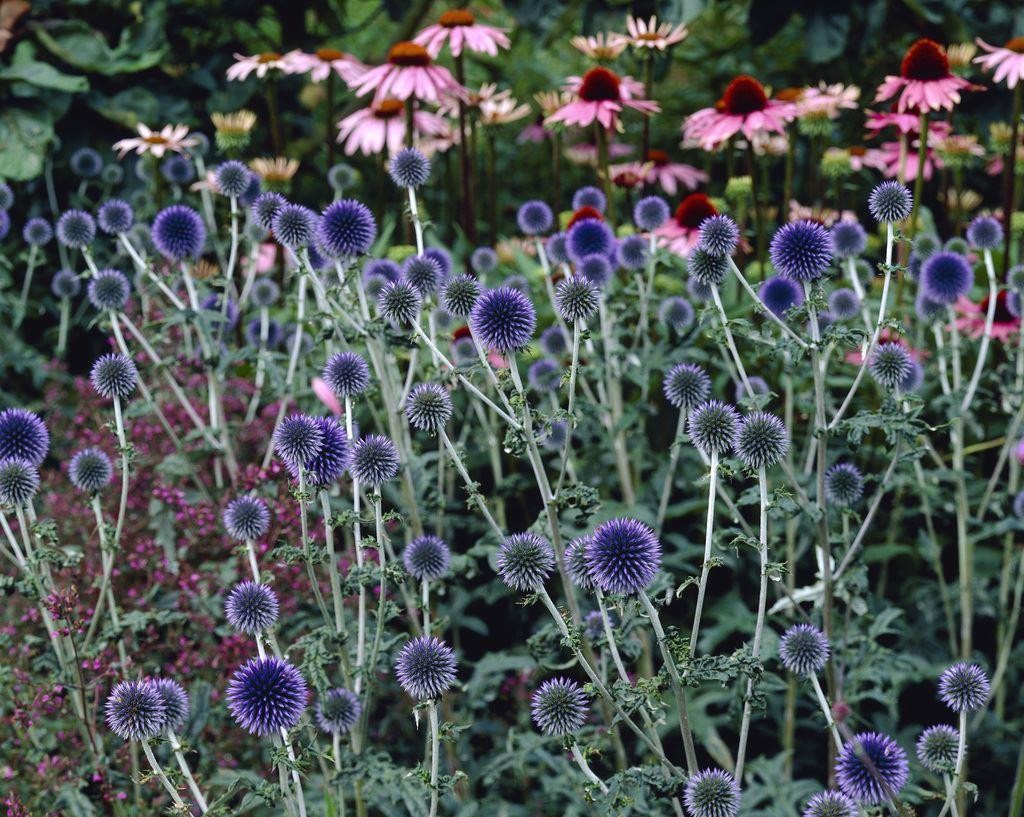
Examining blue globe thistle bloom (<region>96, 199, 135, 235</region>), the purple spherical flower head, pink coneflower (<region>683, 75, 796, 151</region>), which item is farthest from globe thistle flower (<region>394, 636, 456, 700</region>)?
pink coneflower (<region>683, 75, 796, 151</region>)

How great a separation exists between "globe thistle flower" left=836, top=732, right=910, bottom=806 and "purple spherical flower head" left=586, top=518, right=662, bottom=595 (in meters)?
0.43

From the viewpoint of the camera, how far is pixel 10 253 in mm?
4656

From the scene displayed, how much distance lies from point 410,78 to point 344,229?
1298 mm

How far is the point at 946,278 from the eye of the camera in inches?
113

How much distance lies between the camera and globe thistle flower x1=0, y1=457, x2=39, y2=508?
6.97 feet

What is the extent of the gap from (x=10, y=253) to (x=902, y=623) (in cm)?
368

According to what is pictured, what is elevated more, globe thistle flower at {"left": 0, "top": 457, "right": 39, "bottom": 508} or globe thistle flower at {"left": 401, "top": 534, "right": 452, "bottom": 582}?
globe thistle flower at {"left": 0, "top": 457, "right": 39, "bottom": 508}

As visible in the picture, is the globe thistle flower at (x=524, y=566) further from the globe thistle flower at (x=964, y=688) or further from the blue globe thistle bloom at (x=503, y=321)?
the globe thistle flower at (x=964, y=688)

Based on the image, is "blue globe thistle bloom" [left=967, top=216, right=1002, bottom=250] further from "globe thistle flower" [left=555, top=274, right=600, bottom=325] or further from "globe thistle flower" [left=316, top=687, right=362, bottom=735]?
"globe thistle flower" [left=316, top=687, right=362, bottom=735]

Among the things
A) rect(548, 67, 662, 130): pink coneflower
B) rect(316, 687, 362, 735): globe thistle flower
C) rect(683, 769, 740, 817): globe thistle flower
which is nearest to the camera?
rect(683, 769, 740, 817): globe thistle flower

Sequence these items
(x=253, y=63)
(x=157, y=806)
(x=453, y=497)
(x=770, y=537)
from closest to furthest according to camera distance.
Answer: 1. (x=157, y=806)
2. (x=770, y=537)
3. (x=453, y=497)
4. (x=253, y=63)

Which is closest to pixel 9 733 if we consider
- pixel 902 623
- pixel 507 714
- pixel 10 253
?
pixel 507 714

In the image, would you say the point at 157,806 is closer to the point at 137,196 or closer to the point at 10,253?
the point at 137,196

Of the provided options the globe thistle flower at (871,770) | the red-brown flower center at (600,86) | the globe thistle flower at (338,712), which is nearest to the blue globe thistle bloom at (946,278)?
the red-brown flower center at (600,86)
